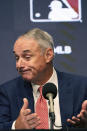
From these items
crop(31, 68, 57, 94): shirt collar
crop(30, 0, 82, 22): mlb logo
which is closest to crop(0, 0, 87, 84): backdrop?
crop(30, 0, 82, 22): mlb logo

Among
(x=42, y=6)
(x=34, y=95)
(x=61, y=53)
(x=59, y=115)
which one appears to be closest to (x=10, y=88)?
(x=34, y=95)

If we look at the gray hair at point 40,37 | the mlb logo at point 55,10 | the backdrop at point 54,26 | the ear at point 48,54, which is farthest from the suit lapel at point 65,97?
the mlb logo at point 55,10

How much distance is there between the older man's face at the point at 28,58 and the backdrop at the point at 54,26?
809 mm

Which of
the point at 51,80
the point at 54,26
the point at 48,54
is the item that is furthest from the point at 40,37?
the point at 54,26

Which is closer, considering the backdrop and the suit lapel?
the suit lapel

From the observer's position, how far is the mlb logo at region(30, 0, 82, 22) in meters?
3.35

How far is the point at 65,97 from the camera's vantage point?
2.54 metres

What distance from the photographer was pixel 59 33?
3.36 metres

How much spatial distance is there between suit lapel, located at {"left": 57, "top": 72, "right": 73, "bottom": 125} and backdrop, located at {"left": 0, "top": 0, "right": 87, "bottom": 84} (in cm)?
70

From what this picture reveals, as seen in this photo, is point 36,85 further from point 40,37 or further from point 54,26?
point 54,26

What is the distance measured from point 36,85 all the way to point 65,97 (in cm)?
21

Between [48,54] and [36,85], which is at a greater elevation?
[48,54]

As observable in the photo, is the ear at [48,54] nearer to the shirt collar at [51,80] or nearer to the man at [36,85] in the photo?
the man at [36,85]

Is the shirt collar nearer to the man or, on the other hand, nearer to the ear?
the man
